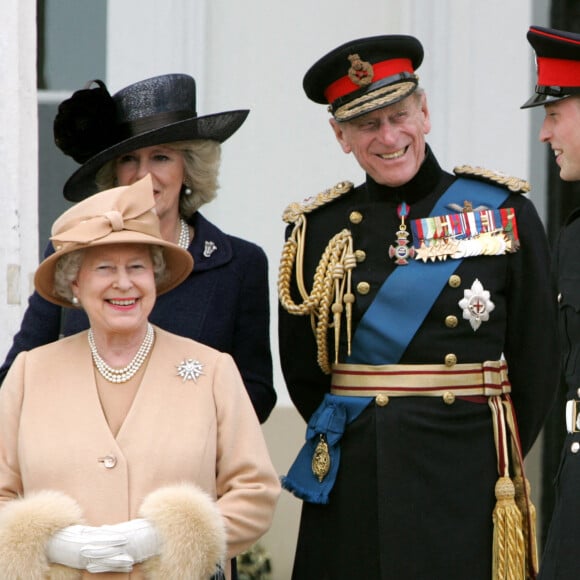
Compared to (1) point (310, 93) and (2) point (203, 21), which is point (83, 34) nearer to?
(2) point (203, 21)

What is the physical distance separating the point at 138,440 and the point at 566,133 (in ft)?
4.34

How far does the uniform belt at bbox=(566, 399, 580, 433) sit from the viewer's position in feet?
13.3

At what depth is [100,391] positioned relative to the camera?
4.23 m

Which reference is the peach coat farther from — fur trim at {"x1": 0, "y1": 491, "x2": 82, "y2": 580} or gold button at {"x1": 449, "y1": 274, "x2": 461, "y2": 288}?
gold button at {"x1": 449, "y1": 274, "x2": 461, "y2": 288}

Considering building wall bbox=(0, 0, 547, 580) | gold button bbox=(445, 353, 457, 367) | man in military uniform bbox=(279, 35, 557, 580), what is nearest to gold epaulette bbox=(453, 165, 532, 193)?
man in military uniform bbox=(279, 35, 557, 580)

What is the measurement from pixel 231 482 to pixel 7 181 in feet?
6.56

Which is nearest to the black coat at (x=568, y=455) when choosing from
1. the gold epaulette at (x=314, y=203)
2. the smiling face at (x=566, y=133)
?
the smiling face at (x=566, y=133)

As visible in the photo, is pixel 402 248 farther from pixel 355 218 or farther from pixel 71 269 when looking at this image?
pixel 71 269

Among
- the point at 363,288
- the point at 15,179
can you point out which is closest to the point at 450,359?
the point at 363,288

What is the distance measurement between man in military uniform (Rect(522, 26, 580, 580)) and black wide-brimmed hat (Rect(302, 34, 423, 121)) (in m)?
0.55

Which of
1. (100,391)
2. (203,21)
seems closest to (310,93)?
(100,391)

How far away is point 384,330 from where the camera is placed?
4.71 meters

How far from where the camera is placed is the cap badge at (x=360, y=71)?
15.7 feet

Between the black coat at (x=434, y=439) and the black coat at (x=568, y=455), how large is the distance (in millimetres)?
500
